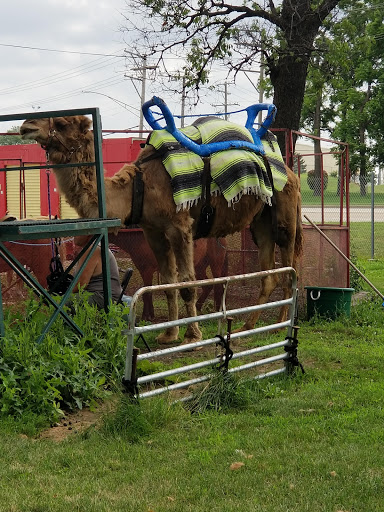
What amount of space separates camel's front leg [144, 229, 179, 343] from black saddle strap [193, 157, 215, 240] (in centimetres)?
38

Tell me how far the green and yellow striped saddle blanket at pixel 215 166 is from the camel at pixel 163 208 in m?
0.15

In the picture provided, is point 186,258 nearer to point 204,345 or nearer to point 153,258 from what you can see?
point 153,258

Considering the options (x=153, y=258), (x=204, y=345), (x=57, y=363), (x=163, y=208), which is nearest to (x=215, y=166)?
(x=163, y=208)

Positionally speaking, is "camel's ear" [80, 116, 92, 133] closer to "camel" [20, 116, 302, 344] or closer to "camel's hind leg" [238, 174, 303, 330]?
"camel" [20, 116, 302, 344]

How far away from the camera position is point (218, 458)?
16.3ft

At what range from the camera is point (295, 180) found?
10.2 m

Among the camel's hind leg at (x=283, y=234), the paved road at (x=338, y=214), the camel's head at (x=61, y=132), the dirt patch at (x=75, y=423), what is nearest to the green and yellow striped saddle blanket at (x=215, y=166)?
the camel's hind leg at (x=283, y=234)

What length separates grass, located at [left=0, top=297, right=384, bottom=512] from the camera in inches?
169

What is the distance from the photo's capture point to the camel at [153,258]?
10.4 m

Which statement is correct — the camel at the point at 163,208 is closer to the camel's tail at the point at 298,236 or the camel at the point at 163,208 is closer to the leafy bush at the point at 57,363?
the camel's tail at the point at 298,236

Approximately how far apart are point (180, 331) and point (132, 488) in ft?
17.6

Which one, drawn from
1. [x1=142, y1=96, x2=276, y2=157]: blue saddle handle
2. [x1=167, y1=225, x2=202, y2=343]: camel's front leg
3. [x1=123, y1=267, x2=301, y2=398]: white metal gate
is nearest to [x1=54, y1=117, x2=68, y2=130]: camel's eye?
[x1=142, y1=96, x2=276, y2=157]: blue saddle handle

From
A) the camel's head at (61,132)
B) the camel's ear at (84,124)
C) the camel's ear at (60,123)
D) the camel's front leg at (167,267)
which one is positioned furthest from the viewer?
the camel's front leg at (167,267)

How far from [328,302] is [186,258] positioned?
261 cm
